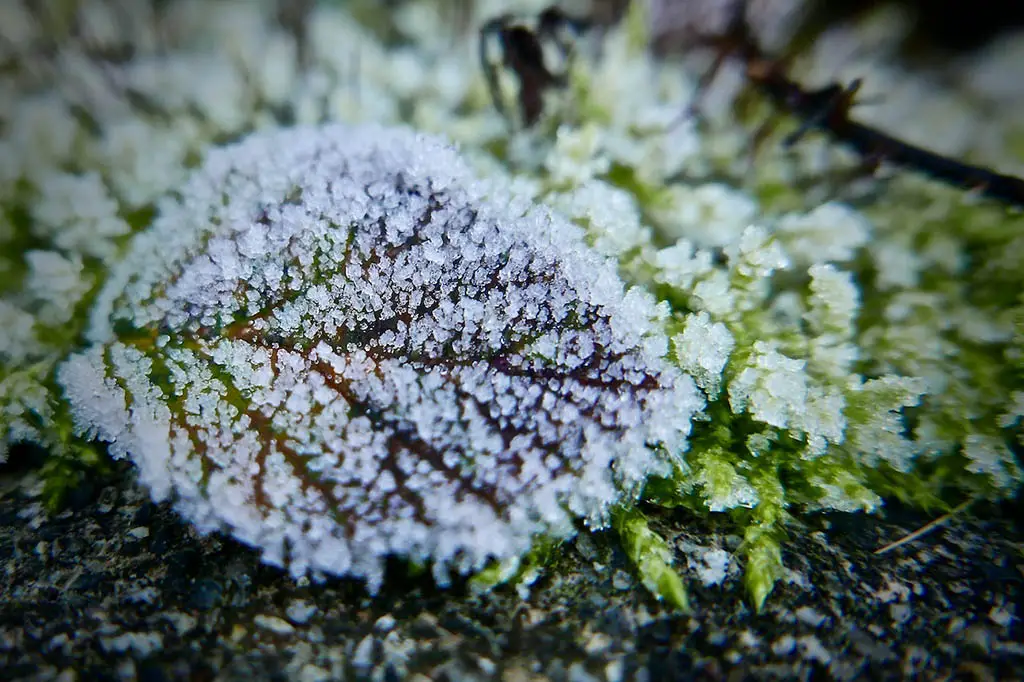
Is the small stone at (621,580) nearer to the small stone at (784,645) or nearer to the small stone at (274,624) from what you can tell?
the small stone at (784,645)

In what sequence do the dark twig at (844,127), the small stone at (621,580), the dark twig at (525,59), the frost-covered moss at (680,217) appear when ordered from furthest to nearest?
1. the dark twig at (525,59)
2. the dark twig at (844,127)
3. the frost-covered moss at (680,217)
4. the small stone at (621,580)

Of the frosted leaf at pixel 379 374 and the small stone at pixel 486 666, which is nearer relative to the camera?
the small stone at pixel 486 666

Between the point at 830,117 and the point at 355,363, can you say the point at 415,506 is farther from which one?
the point at 830,117

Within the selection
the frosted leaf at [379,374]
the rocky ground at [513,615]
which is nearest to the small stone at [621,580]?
the rocky ground at [513,615]

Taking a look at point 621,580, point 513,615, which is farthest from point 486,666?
point 621,580

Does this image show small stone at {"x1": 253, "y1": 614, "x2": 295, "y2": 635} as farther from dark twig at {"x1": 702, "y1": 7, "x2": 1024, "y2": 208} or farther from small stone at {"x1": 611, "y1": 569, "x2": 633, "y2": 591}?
dark twig at {"x1": 702, "y1": 7, "x2": 1024, "y2": 208}

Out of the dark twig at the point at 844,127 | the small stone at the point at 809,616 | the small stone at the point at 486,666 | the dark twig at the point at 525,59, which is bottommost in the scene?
the small stone at the point at 486,666
